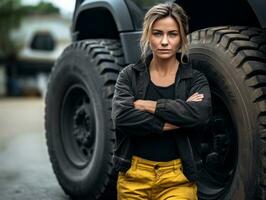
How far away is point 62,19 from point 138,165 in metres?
45.1

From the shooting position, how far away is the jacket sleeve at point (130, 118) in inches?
113

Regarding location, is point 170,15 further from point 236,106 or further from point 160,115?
point 236,106

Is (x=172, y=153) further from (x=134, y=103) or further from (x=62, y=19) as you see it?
(x=62, y=19)

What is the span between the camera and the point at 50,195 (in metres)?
5.01

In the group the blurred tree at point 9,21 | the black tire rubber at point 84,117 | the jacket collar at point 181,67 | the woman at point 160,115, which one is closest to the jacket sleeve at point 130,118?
the woman at point 160,115

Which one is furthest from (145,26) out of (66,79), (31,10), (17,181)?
(31,10)

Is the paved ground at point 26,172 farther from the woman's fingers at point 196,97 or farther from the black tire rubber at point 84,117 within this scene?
the woman's fingers at point 196,97

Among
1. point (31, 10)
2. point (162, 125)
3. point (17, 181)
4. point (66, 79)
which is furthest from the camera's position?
point (31, 10)

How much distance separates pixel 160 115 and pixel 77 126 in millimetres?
2102

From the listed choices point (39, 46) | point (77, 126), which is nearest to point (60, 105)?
point (77, 126)

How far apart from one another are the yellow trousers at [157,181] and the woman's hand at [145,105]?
25 centimetres

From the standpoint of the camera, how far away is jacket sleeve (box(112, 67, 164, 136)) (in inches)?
113

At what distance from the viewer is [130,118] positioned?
2.90 meters

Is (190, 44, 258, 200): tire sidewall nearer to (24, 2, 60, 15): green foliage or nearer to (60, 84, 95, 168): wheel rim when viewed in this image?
(60, 84, 95, 168): wheel rim
